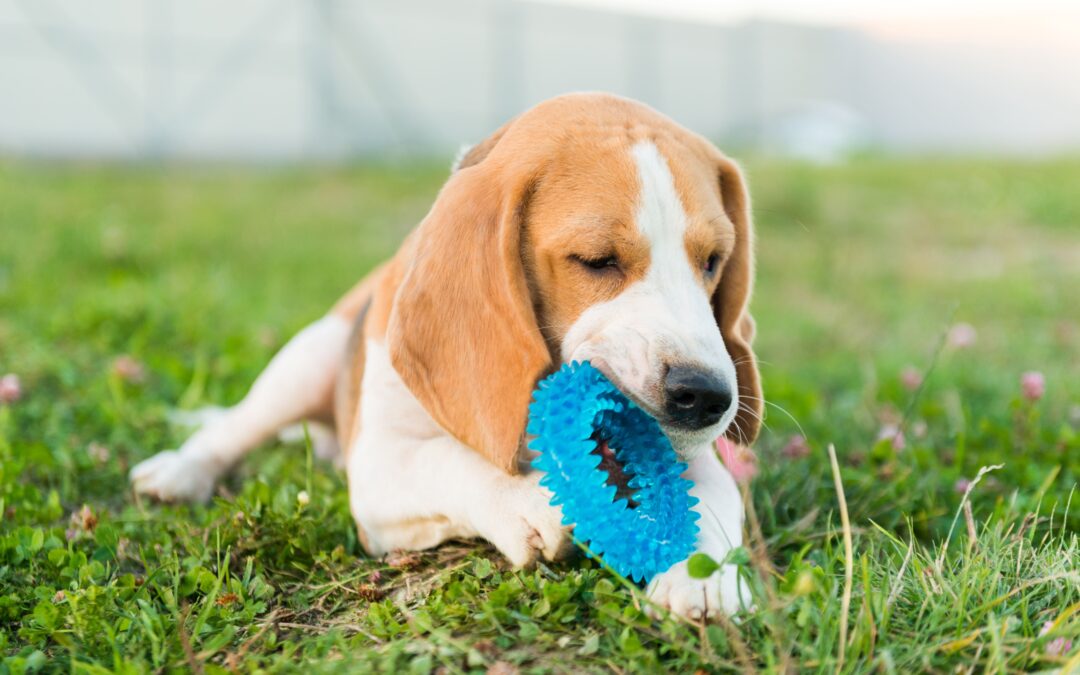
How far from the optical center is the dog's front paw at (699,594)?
2.76 metres

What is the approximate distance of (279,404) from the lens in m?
4.86

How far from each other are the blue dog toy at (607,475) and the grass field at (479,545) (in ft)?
0.53

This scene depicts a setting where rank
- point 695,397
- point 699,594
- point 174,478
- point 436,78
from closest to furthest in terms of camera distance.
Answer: point 699,594, point 695,397, point 174,478, point 436,78

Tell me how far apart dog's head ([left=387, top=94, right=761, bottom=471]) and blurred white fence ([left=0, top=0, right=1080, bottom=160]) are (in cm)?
1810

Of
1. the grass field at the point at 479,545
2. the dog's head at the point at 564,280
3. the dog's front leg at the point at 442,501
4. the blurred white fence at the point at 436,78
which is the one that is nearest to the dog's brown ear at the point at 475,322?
the dog's head at the point at 564,280

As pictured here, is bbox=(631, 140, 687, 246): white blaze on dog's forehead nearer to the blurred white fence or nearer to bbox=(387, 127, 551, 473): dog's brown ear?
bbox=(387, 127, 551, 473): dog's brown ear

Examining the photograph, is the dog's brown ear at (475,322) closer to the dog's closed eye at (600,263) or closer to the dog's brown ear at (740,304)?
the dog's closed eye at (600,263)

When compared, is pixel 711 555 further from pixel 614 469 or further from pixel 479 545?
pixel 479 545

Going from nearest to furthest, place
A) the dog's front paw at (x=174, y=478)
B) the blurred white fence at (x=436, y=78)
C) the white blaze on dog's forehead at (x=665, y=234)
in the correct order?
1. the white blaze on dog's forehead at (x=665, y=234)
2. the dog's front paw at (x=174, y=478)
3. the blurred white fence at (x=436, y=78)

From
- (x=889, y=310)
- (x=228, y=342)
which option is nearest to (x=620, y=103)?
(x=228, y=342)

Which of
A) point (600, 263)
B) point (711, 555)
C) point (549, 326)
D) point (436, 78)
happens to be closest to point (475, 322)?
point (549, 326)

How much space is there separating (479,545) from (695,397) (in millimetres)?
943

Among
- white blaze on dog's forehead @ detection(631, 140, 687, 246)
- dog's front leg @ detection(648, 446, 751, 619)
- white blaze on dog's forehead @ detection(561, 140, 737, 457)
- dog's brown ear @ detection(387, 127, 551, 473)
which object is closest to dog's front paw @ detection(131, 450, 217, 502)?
dog's brown ear @ detection(387, 127, 551, 473)

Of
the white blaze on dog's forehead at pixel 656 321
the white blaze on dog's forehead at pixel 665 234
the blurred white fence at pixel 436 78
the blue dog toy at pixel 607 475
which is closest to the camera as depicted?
the blue dog toy at pixel 607 475
